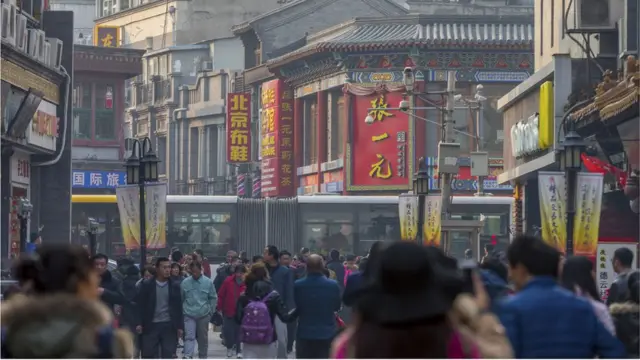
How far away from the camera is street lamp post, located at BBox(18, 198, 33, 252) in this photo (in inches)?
1291

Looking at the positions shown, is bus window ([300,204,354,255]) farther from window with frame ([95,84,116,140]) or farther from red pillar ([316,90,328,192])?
window with frame ([95,84,116,140])

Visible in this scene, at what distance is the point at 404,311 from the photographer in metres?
6.61

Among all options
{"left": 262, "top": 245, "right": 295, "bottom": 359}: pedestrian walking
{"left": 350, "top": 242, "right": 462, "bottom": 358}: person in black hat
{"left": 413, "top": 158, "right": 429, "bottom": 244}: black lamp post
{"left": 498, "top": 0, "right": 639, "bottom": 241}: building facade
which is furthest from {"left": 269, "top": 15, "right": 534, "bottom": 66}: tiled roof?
{"left": 350, "top": 242, "right": 462, "bottom": 358}: person in black hat

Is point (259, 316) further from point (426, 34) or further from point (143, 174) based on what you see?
point (426, 34)

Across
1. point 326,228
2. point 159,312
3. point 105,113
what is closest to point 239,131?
point 105,113

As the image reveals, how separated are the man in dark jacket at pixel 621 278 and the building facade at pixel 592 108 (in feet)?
40.1

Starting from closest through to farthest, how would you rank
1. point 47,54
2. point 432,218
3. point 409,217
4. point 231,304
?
point 231,304, point 432,218, point 47,54, point 409,217

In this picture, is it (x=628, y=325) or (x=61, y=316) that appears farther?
(x=628, y=325)

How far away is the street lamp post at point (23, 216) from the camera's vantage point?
108ft

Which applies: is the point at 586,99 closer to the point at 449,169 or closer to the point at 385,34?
the point at 449,169

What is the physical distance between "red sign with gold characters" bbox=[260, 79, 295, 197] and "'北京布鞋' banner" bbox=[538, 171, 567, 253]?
39.8 meters

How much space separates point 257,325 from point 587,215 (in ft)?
25.7

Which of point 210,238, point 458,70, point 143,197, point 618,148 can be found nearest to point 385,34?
point 458,70

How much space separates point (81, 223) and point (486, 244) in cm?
1136
